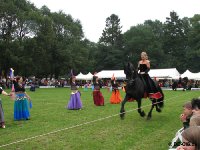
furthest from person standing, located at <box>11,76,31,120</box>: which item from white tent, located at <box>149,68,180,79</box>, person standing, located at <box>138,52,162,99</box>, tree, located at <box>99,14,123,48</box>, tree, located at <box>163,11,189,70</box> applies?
tree, located at <box>99,14,123,48</box>

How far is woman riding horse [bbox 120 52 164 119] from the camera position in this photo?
12117mm

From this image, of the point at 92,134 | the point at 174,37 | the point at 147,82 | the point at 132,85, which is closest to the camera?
the point at 92,134

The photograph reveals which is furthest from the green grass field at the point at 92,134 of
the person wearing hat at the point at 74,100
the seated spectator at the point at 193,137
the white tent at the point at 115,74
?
the white tent at the point at 115,74

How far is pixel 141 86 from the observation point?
487 inches

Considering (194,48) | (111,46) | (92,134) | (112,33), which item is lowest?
(92,134)

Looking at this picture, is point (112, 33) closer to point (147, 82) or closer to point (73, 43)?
point (73, 43)

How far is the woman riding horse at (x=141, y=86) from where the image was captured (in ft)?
39.8

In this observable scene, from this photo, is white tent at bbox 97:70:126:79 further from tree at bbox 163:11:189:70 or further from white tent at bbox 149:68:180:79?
tree at bbox 163:11:189:70

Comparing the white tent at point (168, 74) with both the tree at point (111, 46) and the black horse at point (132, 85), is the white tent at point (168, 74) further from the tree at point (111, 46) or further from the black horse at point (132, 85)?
the black horse at point (132, 85)

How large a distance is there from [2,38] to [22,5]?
6822mm

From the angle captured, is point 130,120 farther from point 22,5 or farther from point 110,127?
point 22,5

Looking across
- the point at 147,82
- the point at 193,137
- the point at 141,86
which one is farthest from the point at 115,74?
the point at 193,137

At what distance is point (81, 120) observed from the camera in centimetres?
1240

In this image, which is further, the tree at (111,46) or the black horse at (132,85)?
the tree at (111,46)
